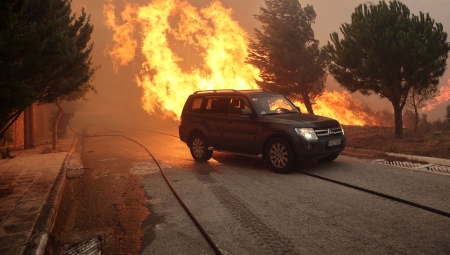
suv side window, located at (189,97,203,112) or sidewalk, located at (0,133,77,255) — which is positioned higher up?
suv side window, located at (189,97,203,112)

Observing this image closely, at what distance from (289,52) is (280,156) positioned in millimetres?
13703

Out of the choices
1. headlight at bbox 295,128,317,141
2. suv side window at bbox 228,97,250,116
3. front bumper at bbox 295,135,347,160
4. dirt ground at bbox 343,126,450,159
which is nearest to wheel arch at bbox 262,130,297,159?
front bumper at bbox 295,135,347,160

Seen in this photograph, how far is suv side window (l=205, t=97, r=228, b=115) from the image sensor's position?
905 cm

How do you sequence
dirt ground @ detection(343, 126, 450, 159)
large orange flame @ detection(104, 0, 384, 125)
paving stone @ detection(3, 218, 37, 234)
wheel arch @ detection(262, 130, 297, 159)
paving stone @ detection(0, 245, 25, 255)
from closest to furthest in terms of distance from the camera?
paving stone @ detection(0, 245, 25, 255)
paving stone @ detection(3, 218, 37, 234)
wheel arch @ detection(262, 130, 297, 159)
dirt ground @ detection(343, 126, 450, 159)
large orange flame @ detection(104, 0, 384, 125)

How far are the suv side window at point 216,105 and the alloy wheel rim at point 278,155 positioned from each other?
195cm

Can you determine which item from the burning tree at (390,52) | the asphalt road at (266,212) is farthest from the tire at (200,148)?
the burning tree at (390,52)

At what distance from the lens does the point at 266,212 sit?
16.5 feet

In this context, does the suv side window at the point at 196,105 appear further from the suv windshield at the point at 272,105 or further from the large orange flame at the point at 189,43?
the large orange flame at the point at 189,43

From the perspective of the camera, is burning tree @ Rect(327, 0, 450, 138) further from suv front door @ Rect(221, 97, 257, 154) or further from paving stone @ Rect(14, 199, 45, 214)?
paving stone @ Rect(14, 199, 45, 214)

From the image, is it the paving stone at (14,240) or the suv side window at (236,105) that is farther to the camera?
the suv side window at (236,105)

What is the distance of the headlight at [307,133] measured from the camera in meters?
7.40

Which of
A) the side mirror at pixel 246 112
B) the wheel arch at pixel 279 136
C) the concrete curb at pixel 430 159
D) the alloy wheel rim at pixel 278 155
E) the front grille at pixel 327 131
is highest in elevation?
the side mirror at pixel 246 112

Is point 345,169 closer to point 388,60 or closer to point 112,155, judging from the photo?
point 388,60

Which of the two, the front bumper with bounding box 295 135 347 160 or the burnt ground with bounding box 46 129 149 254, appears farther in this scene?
the front bumper with bounding box 295 135 347 160
